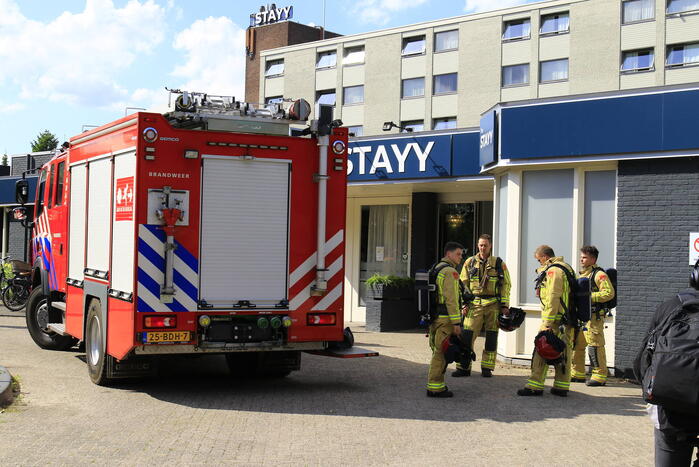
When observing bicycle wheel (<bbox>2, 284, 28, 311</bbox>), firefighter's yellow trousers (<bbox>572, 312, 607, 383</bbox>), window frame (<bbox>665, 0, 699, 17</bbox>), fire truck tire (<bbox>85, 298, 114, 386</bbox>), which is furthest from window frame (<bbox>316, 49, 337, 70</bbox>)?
fire truck tire (<bbox>85, 298, 114, 386</bbox>)

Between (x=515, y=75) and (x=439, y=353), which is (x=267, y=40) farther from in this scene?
(x=439, y=353)

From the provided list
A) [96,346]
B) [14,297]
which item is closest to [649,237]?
[96,346]

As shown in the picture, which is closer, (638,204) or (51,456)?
(51,456)

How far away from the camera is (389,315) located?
16906 mm

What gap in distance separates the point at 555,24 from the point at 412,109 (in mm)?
9826

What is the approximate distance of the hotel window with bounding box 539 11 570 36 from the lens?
145 feet

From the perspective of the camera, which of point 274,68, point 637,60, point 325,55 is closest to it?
point 637,60

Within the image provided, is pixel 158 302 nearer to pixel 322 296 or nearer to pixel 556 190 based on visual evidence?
pixel 322 296

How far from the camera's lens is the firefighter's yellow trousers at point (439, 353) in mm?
9242

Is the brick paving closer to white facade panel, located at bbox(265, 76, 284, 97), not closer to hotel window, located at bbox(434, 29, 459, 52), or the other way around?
hotel window, located at bbox(434, 29, 459, 52)

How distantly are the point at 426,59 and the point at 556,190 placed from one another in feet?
128

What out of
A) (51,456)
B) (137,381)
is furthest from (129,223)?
(51,456)

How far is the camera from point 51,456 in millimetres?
6395

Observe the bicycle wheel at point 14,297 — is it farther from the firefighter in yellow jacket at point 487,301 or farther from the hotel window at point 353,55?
the hotel window at point 353,55
